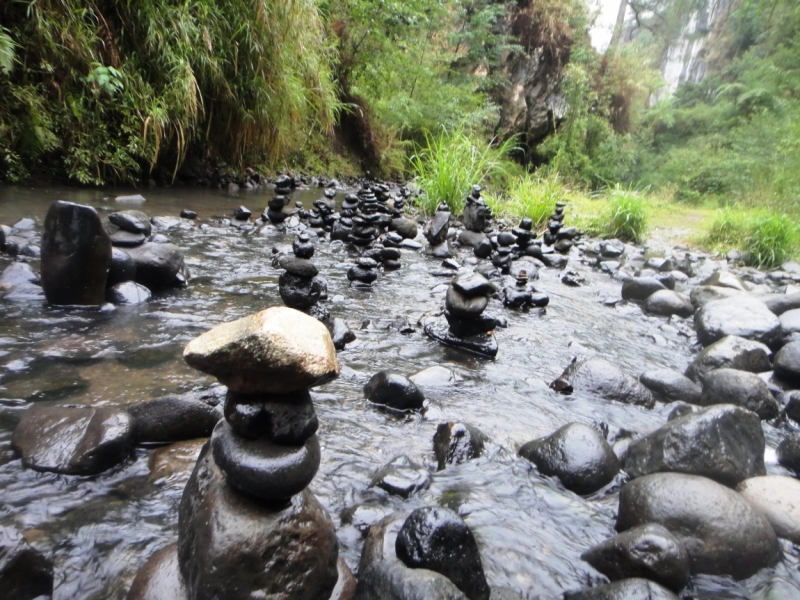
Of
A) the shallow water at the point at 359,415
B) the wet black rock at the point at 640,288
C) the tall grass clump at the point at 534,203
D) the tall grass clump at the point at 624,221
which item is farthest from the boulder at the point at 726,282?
the tall grass clump at the point at 624,221

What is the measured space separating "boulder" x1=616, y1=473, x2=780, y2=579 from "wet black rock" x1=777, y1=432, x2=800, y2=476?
0.72 m

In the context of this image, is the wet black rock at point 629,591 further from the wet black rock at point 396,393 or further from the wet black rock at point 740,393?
the wet black rock at point 740,393

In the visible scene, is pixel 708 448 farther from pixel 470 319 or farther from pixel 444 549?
pixel 470 319

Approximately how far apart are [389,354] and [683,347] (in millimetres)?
2378

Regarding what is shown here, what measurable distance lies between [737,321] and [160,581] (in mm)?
4206

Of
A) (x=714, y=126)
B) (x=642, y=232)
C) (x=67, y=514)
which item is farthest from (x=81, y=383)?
(x=714, y=126)

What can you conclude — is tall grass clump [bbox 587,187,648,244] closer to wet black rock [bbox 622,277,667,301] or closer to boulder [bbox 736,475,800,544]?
wet black rock [bbox 622,277,667,301]

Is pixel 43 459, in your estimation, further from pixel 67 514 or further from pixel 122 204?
pixel 122 204

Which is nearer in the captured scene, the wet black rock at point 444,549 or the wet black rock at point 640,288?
the wet black rock at point 444,549

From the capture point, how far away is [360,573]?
1408 millimetres

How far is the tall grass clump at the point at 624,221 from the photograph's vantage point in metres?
8.91

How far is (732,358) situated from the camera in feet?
10.5

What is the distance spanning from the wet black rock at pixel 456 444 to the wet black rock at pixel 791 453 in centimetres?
137

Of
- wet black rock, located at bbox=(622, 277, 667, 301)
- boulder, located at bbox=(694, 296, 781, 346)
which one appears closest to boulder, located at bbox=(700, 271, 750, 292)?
wet black rock, located at bbox=(622, 277, 667, 301)
